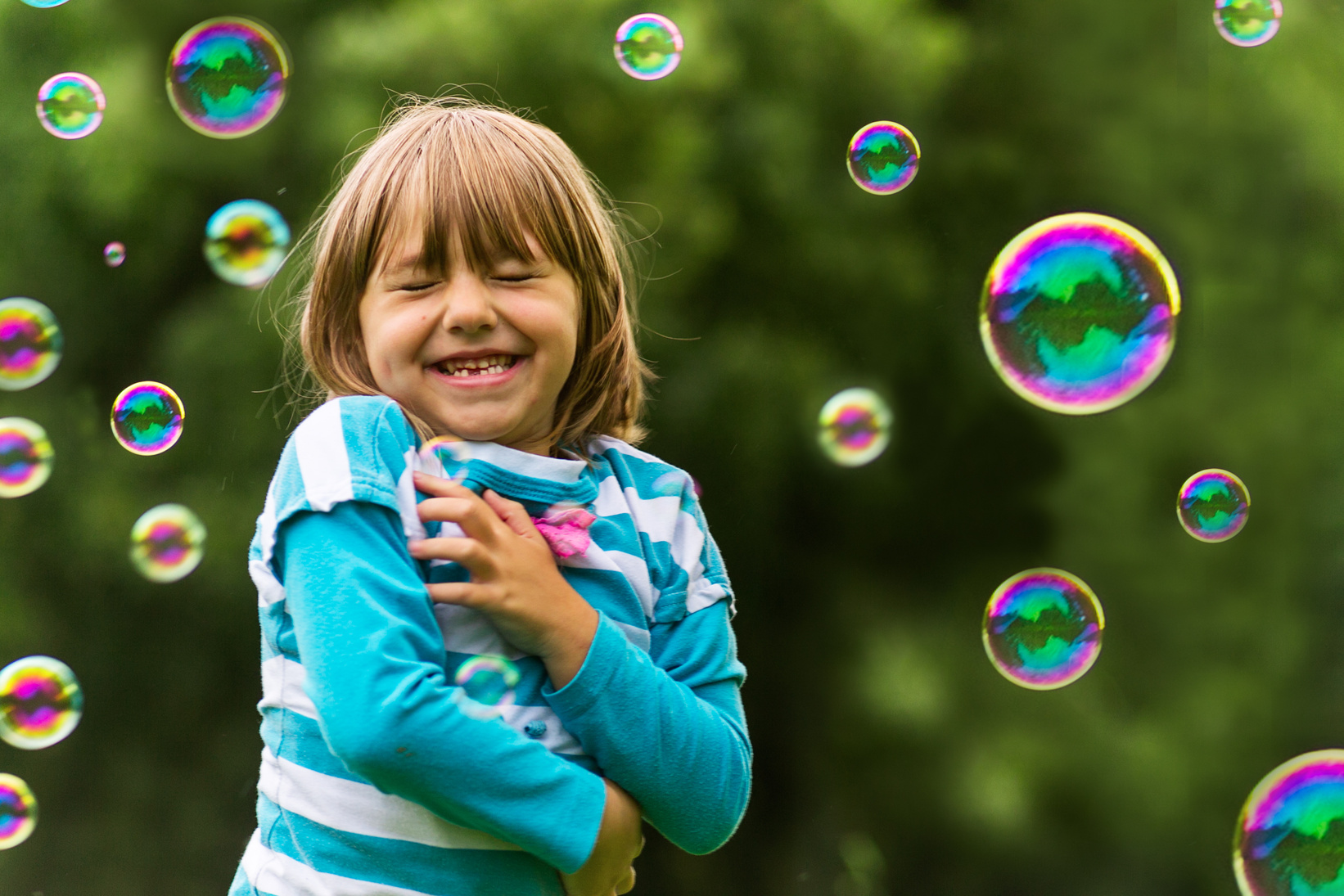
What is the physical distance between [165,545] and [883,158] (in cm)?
151

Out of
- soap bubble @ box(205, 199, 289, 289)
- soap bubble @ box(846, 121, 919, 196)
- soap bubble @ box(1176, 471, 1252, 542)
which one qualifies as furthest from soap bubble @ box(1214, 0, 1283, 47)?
soap bubble @ box(205, 199, 289, 289)

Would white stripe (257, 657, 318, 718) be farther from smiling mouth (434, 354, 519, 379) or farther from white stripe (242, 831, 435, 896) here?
smiling mouth (434, 354, 519, 379)

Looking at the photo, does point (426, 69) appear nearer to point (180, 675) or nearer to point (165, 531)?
point (165, 531)

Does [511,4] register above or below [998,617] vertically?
above

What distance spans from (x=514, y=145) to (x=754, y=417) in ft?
6.12

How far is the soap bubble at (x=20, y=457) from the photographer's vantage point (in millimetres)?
2197

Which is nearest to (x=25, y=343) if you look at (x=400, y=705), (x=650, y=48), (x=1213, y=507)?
(x=650, y=48)

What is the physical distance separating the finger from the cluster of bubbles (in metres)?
1.29

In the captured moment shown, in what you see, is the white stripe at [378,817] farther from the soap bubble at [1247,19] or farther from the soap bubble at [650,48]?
the soap bubble at [1247,19]

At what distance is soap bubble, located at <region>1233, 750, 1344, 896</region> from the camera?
1728 mm

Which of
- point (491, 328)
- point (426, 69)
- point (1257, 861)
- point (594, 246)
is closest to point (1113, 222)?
point (1257, 861)

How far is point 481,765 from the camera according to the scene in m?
0.92

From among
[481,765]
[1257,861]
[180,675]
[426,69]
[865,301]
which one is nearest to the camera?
[481,765]

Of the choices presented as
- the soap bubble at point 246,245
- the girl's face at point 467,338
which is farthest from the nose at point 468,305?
the soap bubble at point 246,245
